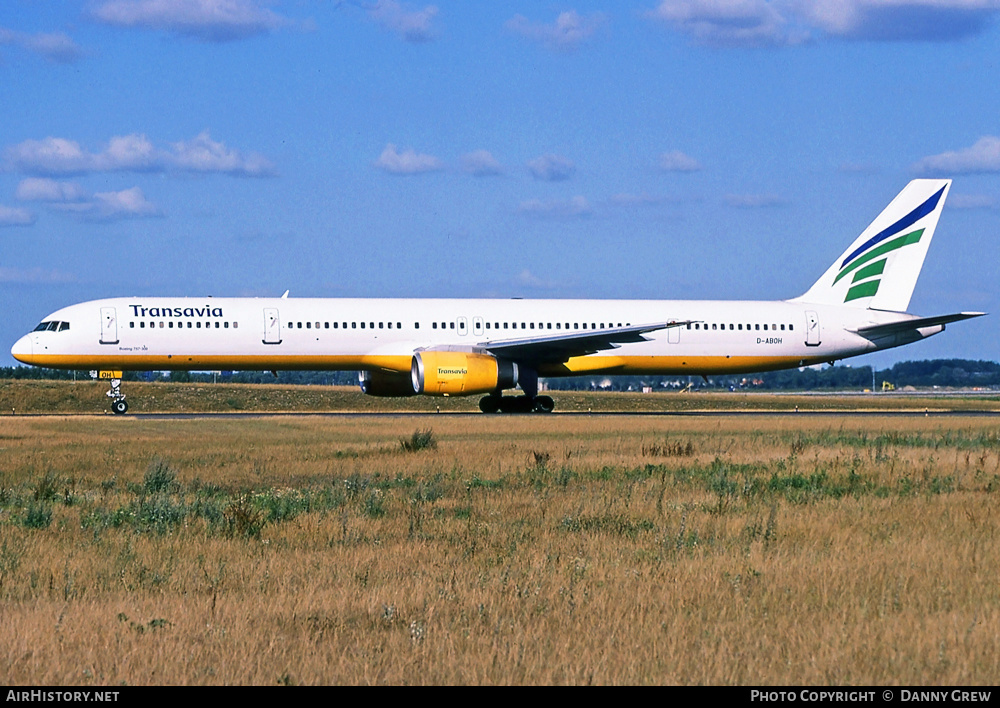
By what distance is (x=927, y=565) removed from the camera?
404 inches

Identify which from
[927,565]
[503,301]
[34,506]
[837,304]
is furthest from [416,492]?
[837,304]

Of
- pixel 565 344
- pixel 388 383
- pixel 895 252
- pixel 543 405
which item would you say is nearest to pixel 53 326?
pixel 388 383

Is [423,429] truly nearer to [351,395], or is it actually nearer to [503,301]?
[503,301]

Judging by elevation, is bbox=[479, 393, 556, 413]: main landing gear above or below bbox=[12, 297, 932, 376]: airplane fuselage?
below

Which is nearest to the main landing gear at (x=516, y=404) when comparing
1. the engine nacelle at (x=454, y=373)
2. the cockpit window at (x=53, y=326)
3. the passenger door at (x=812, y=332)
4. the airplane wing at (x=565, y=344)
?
the airplane wing at (x=565, y=344)

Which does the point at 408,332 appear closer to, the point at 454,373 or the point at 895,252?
the point at 454,373

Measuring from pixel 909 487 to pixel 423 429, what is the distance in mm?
17237

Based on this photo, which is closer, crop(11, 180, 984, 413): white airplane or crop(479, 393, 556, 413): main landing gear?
crop(11, 180, 984, 413): white airplane

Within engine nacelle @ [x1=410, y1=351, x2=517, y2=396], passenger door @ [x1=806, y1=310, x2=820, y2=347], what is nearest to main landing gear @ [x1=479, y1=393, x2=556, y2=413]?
engine nacelle @ [x1=410, y1=351, x2=517, y2=396]

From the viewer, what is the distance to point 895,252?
4700 centimetres

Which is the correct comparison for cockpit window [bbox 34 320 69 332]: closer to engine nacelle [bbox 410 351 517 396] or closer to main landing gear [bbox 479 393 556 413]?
engine nacelle [bbox 410 351 517 396]

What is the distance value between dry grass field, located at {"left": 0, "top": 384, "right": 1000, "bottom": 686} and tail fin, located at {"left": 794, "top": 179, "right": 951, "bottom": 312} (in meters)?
27.2

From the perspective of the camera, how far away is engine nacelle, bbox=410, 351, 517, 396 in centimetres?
3803

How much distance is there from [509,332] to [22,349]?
17286mm
